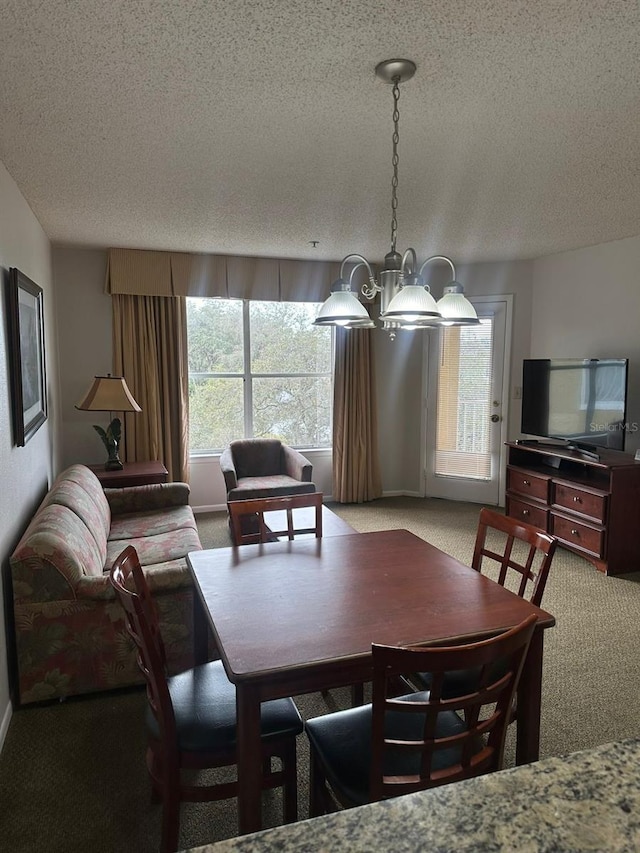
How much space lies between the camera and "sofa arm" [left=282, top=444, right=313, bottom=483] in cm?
495

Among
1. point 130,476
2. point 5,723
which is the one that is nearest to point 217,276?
point 130,476

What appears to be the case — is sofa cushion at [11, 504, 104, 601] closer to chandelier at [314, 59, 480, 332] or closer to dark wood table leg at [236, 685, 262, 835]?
dark wood table leg at [236, 685, 262, 835]

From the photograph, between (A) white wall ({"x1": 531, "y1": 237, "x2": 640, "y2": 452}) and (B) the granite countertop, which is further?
(A) white wall ({"x1": 531, "y1": 237, "x2": 640, "y2": 452})

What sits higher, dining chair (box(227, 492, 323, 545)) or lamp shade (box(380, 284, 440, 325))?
Result: lamp shade (box(380, 284, 440, 325))

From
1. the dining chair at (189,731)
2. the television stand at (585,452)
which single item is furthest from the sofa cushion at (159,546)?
the television stand at (585,452)

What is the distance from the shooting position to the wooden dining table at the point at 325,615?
1457mm

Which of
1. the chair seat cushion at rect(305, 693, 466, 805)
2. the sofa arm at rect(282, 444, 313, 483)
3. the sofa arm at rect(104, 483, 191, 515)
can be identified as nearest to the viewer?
the chair seat cushion at rect(305, 693, 466, 805)

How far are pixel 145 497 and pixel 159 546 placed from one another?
902 mm

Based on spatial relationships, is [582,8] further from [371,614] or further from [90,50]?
[371,614]

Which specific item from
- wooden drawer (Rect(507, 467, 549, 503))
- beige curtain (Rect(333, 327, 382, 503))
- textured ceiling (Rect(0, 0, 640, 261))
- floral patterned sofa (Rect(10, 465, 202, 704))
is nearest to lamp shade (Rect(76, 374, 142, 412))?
textured ceiling (Rect(0, 0, 640, 261))

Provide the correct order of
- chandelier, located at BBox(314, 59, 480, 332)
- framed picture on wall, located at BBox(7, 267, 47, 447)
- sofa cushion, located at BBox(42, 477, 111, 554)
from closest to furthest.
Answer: chandelier, located at BBox(314, 59, 480, 332)
framed picture on wall, located at BBox(7, 267, 47, 447)
sofa cushion, located at BBox(42, 477, 111, 554)

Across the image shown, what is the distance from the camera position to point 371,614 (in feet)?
5.60

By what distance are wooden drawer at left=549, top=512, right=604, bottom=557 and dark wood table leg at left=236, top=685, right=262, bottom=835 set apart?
10.8 feet

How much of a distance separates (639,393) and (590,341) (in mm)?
704
